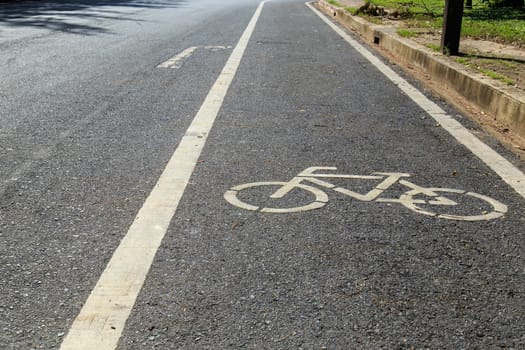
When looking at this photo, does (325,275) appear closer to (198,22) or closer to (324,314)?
(324,314)

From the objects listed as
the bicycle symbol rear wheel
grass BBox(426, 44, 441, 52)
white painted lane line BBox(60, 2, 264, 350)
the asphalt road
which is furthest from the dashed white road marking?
the bicycle symbol rear wheel

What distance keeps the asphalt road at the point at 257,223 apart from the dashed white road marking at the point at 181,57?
189 centimetres

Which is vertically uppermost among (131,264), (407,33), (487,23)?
(131,264)

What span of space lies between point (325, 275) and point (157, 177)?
165cm

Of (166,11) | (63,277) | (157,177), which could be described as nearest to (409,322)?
(63,277)

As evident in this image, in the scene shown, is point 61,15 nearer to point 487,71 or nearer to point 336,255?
point 487,71

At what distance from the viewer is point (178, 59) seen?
1000 centimetres

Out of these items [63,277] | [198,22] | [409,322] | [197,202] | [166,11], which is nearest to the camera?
[409,322]

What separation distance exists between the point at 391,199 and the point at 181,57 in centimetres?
692

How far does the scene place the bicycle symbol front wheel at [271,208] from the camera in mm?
3666

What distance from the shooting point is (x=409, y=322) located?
2508 millimetres

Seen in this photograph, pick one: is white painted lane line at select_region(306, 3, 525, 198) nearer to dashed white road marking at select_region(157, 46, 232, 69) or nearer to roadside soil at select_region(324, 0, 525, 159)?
roadside soil at select_region(324, 0, 525, 159)

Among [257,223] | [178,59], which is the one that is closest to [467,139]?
[257,223]

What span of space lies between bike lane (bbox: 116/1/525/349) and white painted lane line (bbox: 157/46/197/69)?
3973 millimetres
